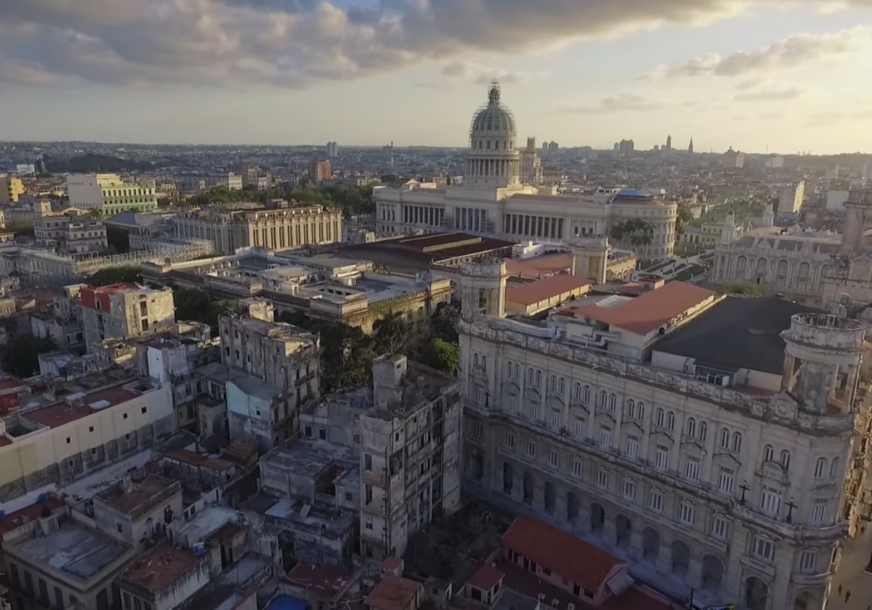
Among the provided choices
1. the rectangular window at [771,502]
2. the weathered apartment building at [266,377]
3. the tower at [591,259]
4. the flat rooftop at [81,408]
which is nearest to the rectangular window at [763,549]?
the rectangular window at [771,502]

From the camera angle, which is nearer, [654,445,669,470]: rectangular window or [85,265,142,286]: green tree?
[654,445,669,470]: rectangular window

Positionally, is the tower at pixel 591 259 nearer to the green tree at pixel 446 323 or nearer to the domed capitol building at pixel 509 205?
the green tree at pixel 446 323

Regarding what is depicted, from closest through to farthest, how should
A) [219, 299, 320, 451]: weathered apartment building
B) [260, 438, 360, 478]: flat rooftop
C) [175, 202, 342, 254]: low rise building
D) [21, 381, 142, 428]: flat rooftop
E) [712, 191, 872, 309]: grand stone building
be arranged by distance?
[260, 438, 360, 478]: flat rooftop → [21, 381, 142, 428]: flat rooftop → [219, 299, 320, 451]: weathered apartment building → [712, 191, 872, 309]: grand stone building → [175, 202, 342, 254]: low rise building

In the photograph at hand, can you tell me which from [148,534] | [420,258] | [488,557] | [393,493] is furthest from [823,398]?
[420,258]

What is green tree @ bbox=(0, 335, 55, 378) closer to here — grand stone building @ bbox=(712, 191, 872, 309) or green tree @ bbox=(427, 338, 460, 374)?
green tree @ bbox=(427, 338, 460, 374)

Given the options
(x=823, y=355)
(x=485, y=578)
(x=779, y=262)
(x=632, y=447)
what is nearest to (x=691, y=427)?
(x=632, y=447)

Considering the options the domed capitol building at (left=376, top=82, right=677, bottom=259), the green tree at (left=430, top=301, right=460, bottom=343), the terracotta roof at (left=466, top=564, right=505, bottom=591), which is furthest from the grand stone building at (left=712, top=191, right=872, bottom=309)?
the terracotta roof at (left=466, top=564, right=505, bottom=591)

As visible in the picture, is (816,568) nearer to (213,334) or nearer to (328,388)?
(328,388)
